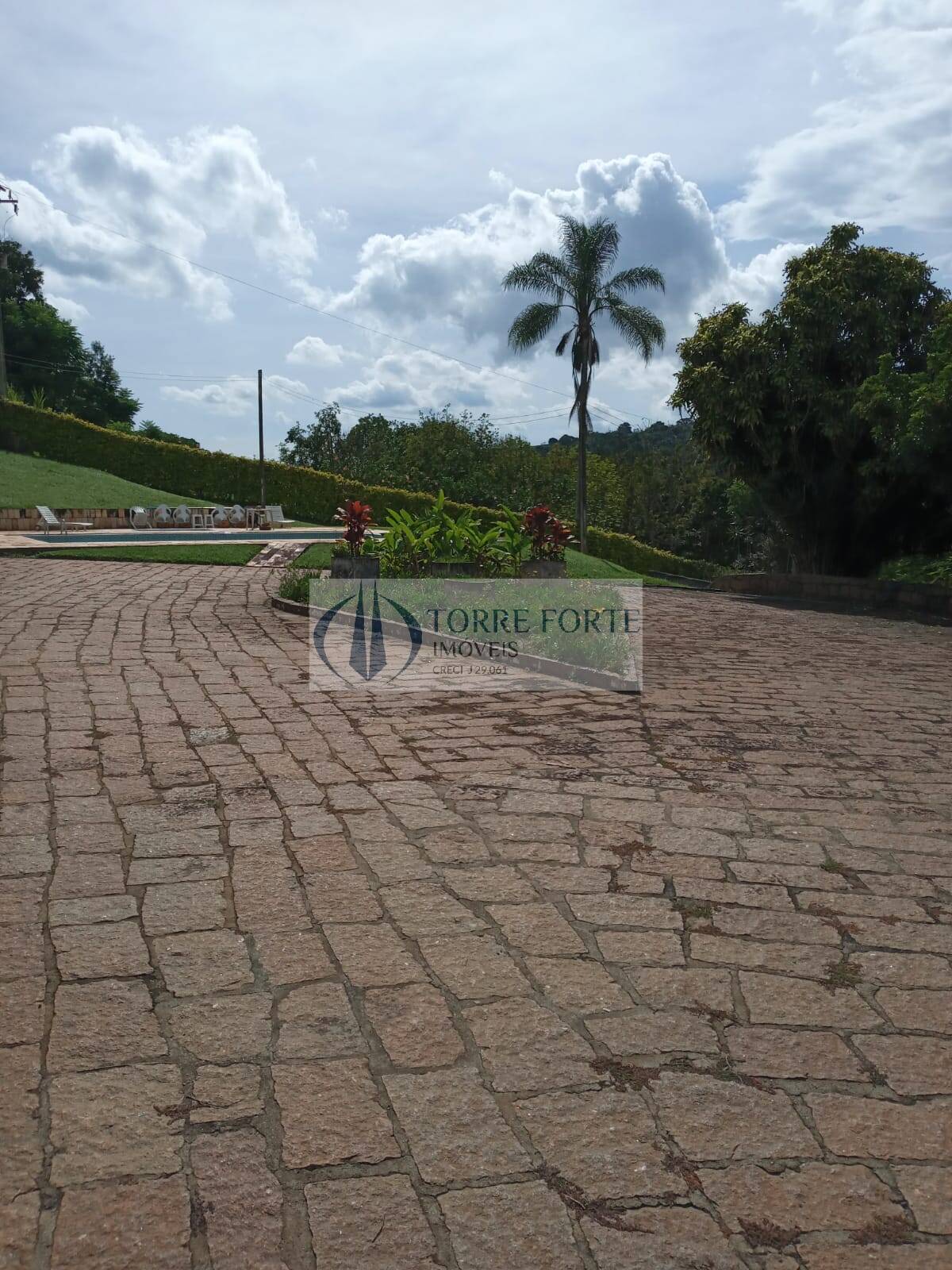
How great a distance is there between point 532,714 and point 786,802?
2.26m

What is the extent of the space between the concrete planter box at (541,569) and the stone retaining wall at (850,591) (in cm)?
666

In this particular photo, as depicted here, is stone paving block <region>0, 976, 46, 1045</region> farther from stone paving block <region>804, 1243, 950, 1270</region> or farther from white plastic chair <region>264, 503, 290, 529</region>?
white plastic chair <region>264, 503, 290, 529</region>

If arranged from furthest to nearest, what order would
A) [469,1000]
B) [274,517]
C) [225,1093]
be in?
[274,517] < [469,1000] < [225,1093]

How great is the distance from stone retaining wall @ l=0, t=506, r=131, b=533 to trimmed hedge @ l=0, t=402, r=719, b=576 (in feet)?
26.3

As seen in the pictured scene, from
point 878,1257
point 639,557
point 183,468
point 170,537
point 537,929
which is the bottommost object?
point 878,1257

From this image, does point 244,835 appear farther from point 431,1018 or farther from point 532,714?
point 532,714

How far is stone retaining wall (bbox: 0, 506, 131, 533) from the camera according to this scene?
1064 inches

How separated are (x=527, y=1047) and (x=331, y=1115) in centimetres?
59

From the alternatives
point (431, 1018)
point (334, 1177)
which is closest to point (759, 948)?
point (431, 1018)

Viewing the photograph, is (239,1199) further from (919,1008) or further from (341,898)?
(919,1008)

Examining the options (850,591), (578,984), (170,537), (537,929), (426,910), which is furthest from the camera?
(170,537)

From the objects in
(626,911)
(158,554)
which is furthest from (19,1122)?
(158,554)

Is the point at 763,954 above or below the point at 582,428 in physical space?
below

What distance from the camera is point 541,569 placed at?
13.4 meters
